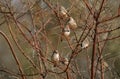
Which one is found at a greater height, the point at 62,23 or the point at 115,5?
the point at 115,5

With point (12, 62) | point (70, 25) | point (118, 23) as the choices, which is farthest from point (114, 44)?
point (70, 25)

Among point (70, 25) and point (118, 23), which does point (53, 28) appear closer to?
point (118, 23)

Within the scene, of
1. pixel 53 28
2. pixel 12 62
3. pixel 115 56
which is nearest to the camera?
pixel 53 28

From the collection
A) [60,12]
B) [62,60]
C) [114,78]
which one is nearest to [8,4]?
[60,12]

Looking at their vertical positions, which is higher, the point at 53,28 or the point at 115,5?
the point at 115,5

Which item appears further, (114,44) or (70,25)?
(114,44)

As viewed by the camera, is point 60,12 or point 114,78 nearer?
point 60,12

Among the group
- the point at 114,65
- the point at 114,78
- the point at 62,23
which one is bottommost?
the point at 62,23

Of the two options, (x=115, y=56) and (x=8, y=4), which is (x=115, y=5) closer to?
(x=115, y=56)

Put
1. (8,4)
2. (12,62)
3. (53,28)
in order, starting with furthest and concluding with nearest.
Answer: (12,62) < (53,28) < (8,4)

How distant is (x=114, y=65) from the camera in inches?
193

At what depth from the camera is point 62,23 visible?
2045 mm

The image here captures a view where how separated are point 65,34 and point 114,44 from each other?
3.01m

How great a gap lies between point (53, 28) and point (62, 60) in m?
2.37
